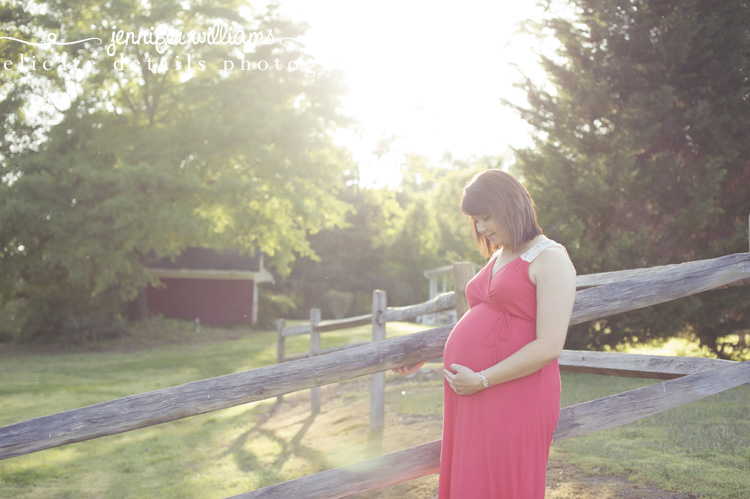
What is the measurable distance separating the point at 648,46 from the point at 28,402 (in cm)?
1282

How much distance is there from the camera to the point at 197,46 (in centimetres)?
2347

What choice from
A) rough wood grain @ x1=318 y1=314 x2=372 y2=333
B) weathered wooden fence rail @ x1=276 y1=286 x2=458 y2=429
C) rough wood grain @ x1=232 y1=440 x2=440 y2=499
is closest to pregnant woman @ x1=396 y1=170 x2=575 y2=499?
rough wood grain @ x1=232 y1=440 x2=440 y2=499

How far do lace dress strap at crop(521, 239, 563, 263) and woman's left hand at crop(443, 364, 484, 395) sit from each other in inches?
21.7

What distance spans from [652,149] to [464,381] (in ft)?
33.4

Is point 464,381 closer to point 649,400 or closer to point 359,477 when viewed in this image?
point 359,477

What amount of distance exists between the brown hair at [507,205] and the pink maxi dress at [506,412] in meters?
0.10

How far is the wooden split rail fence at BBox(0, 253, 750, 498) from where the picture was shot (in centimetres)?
272

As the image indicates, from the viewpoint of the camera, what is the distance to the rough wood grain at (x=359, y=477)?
304 cm

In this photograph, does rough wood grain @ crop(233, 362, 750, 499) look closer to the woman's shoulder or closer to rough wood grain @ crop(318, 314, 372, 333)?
the woman's shoulder

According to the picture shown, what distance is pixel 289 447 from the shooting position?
26.5 feet

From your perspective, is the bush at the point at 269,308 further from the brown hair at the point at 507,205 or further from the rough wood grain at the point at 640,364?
the brown hair at the point at 507,205

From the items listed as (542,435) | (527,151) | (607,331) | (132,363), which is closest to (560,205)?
(527,151)

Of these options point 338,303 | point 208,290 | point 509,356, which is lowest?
point 338,303

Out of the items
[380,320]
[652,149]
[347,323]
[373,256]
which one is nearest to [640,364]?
[380,320]
